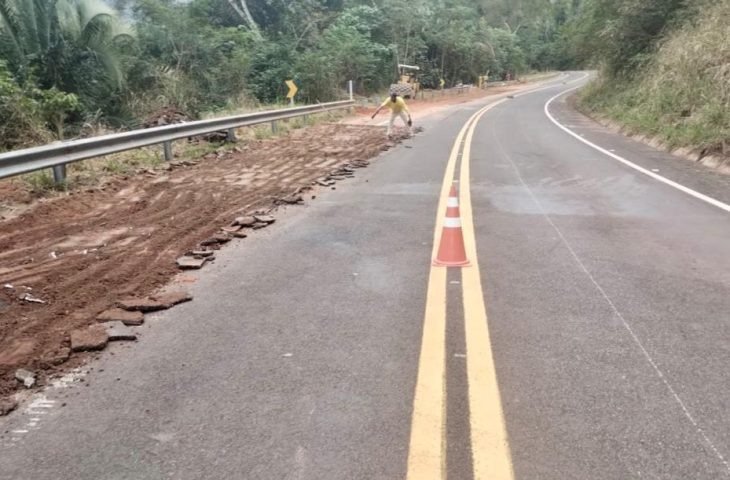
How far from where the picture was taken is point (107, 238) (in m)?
→ 6.81

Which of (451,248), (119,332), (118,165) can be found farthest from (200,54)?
(119,332)

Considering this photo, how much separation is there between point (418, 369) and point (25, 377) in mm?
2209

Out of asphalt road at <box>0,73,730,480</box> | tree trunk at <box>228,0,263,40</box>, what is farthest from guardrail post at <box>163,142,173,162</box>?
tree trunk at <box>228,0,263,40</box>

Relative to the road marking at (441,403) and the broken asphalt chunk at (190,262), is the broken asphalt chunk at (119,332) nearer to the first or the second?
the broken asphalt chunk at (190,262)

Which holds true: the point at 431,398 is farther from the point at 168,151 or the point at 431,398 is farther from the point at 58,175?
the point at 168,151

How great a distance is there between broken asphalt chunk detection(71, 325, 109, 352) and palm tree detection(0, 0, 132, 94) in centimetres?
1728

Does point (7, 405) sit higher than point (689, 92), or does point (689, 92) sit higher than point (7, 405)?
point (689, 92)

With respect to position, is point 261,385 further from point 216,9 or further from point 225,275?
point 216,9

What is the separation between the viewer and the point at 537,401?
337 centimetres

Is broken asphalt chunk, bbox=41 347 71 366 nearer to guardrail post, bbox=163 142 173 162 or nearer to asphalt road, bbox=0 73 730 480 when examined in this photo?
asphalt road, bbox=0 73 730 480

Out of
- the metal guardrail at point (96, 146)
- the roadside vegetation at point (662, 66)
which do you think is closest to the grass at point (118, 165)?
the metal guardrail at point (96, 146)

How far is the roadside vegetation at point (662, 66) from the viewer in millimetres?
14680

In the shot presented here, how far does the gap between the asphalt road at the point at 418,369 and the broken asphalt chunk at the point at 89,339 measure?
0.40 feet

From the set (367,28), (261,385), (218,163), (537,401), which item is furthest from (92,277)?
(367,28)
